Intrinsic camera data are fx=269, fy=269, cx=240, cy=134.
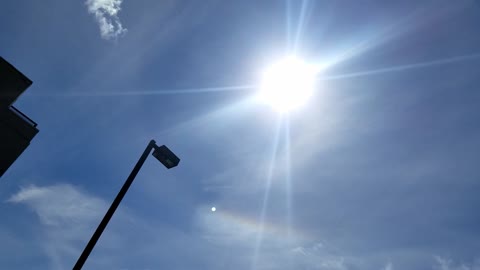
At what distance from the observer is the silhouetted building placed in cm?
1064

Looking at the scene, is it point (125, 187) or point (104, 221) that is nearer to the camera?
point (104, 221)

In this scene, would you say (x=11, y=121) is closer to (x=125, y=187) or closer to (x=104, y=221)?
(x=125, y=187)

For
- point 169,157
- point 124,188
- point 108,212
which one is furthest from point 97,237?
point 169,157

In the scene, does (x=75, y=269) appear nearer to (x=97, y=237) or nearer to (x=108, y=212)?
(x=97, y=237)

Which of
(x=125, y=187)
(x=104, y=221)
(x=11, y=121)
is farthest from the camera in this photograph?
(x=11, y=121)

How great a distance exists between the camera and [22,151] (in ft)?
37.0

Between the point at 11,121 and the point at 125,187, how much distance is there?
7.94 meters

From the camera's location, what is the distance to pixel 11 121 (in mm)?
10852

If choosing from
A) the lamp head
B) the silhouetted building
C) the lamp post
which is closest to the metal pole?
the lamp post

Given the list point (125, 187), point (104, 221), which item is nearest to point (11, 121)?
point (125, 187)

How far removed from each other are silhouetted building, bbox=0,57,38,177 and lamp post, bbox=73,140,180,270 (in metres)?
7.46

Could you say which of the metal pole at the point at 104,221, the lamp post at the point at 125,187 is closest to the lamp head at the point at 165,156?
the lamp post at the point at 125,187

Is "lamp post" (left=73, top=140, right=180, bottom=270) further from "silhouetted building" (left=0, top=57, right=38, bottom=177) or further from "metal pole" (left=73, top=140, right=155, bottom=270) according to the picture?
"silhouetted building" (left=0, top=57, right=38, bottom=177)

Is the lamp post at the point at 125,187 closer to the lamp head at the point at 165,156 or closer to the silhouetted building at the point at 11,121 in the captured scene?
the lamp head at the point at 165,156
